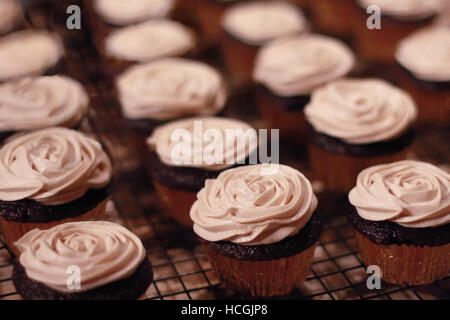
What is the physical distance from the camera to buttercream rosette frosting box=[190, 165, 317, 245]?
245cm

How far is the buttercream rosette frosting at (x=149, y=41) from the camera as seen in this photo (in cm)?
414

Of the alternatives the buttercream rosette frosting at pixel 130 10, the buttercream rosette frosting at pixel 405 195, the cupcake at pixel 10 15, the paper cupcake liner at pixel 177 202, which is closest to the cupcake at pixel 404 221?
the buttercream rosette frosting at pixel 405 195

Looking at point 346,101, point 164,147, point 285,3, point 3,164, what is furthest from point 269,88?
point 3,164

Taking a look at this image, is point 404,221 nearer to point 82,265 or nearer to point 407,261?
point 407,261

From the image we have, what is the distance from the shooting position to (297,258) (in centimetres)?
255

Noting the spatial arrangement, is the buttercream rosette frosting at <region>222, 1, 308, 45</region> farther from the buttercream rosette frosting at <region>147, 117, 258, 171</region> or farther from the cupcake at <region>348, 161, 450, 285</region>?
the cupcake at <region>348, 161, 450, 285</region>

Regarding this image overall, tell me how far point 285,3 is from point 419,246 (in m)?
2.98

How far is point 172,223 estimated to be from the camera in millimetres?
3250

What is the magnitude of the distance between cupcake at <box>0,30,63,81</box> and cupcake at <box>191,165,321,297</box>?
1804mm

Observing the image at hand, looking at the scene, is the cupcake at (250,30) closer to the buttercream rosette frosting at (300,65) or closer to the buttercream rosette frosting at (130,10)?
the buttercream rosette frosting at (300,65)

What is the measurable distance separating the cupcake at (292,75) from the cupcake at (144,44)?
0.64 m

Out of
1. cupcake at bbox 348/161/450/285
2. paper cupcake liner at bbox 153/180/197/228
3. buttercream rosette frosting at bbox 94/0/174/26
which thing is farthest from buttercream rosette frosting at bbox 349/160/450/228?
buttercream rosette frosting at bbox 94/0/174/26
